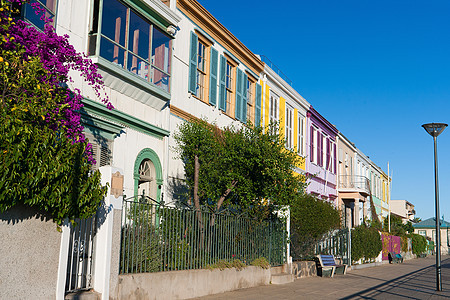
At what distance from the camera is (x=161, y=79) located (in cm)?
1393

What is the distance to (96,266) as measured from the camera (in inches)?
321

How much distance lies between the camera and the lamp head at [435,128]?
1569 cm

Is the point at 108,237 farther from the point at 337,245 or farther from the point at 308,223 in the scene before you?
the point at 337,245

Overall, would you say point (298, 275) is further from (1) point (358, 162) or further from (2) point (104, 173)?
(1) point (358, 162)

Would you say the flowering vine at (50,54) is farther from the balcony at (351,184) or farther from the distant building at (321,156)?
the balcony at (351,184)

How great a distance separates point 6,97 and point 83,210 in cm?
192

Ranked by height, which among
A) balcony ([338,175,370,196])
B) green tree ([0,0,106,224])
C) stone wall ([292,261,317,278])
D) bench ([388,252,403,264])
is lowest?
bench ([388,252,403,264])

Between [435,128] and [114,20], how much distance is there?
405 inches

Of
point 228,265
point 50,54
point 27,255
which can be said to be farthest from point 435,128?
point 27,255

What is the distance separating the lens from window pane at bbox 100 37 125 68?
11805 millimetres

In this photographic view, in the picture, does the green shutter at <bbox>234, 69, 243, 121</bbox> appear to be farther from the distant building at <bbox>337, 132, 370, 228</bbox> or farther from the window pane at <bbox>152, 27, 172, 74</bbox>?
the distant building at <bbox>337, 132, 370, 228</bbox>

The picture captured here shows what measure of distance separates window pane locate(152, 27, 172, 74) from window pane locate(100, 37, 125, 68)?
1.64 meters

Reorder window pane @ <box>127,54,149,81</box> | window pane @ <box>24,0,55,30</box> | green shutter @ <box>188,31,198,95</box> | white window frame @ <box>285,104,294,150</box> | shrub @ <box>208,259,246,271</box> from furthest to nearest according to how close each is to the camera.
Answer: white window frame @ <box>285,104,294,150</box> < green shutter @ <box>188,31,198,95</box> < window pane @ <box>127,54,149,81</box> < shrub @ <box>208,259,246,271</box> < window pane @ <box>24,0,55,30</box>

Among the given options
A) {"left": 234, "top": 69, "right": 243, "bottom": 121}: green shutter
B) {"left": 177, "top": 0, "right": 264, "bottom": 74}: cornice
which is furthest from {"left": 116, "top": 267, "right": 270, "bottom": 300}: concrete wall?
{"left": 177, "top": 0, "right": 264, "bottom": 74}: cornice
